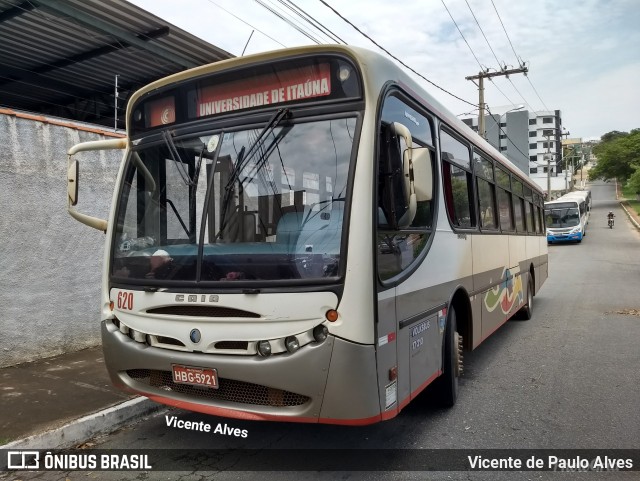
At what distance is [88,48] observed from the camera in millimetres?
8898

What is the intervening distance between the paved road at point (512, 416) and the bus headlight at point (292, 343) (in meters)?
0.99

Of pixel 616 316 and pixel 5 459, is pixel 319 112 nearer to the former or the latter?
pixel 5 459

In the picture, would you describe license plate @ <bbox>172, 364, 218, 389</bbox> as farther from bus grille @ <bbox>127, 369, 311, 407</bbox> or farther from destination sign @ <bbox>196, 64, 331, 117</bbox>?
destination sign @ <bbox>196, 64, 331, 117</bbox>

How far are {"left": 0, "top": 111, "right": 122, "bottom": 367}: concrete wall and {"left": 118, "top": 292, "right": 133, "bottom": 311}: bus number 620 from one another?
9.51 ft

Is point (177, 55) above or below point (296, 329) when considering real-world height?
above

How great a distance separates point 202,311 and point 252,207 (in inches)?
29.8

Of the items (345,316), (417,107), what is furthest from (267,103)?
(345,316)

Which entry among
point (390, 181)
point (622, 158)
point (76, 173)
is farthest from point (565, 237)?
point (622, 158)

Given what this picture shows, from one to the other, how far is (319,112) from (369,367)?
164cm

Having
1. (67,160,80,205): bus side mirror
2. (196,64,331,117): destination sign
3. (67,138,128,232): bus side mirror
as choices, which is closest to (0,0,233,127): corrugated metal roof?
(67,138,128,232): bus side mirror

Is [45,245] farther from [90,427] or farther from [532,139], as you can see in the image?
[532,139]

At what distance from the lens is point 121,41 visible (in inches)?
336

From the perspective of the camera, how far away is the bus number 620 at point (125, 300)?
3.73 meters

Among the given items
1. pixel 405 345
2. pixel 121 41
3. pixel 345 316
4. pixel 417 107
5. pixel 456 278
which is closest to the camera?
pixel 345 316
